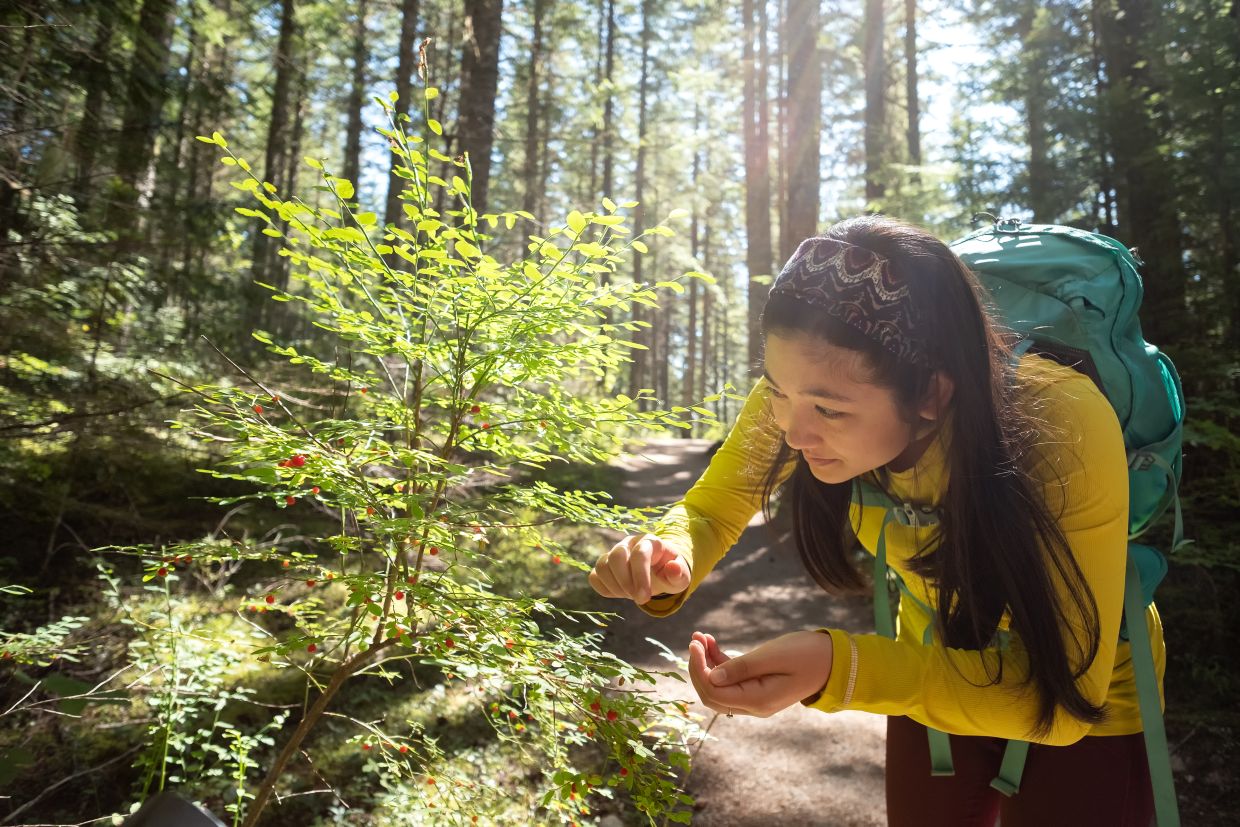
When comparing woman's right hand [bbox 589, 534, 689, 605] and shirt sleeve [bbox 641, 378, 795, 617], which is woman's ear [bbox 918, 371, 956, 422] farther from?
woman's right hand [bbox 589, 534, 689, 605]

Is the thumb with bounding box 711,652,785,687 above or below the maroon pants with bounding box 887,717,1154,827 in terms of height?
above

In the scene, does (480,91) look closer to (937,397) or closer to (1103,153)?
(1103,153)

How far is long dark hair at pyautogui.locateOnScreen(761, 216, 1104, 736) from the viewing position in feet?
3.74

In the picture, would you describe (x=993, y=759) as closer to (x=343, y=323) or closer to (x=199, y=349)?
(x=343, y=323)

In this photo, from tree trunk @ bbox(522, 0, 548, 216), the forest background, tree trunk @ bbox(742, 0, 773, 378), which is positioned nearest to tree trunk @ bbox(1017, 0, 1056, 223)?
the forest background

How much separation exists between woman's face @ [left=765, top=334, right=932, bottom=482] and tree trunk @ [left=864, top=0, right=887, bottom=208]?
30.5ft

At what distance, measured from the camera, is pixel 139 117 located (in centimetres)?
486

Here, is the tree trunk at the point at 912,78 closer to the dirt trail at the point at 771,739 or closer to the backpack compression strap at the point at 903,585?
the dirt trail at the point at 771,739

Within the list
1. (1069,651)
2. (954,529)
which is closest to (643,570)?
(954,529)

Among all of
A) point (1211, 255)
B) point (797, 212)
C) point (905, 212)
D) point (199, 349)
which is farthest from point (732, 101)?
point (199, 349)

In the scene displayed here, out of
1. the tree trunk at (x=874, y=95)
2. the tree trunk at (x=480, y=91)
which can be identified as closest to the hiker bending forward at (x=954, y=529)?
the tree trunk at (x=480, y=91)

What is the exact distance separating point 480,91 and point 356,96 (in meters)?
4.59

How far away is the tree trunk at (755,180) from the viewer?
10531mm

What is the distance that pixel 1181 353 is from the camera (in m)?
5.05
